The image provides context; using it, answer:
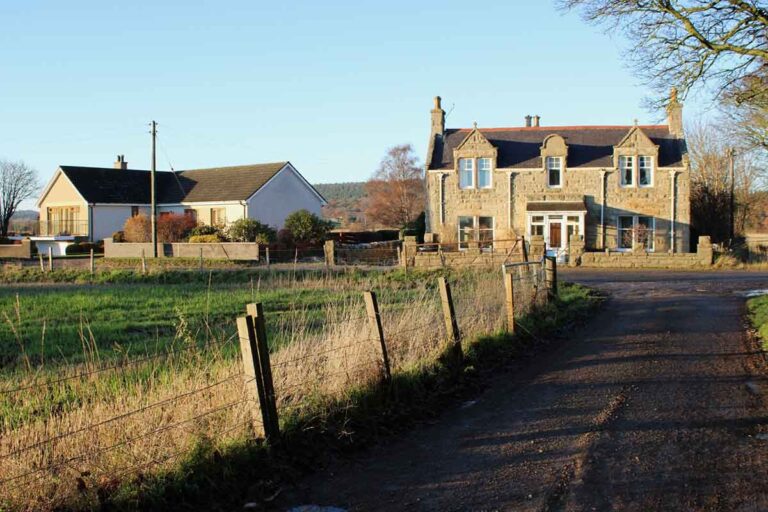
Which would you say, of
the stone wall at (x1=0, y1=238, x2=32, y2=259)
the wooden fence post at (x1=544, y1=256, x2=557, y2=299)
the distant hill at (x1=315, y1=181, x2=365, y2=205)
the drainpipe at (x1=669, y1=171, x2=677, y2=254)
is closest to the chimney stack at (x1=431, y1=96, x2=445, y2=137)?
the drainpipe at (x1=669, y1=171, x2=677, y2=254)

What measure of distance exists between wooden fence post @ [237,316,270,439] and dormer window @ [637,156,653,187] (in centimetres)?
3823

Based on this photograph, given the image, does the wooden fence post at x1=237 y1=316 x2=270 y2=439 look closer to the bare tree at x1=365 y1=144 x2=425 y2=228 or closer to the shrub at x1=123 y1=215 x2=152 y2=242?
the shrub at x1=123 y1=215 x2=152 y2=242

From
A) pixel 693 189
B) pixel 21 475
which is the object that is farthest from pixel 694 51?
pixel 693 189

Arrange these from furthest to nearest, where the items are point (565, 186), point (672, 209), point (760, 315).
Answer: point (565, 186) < point (672, 209) < point (760, 315)

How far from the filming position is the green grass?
12.7 metres

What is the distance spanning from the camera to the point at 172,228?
43938 mm

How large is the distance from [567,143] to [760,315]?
94.0 ft

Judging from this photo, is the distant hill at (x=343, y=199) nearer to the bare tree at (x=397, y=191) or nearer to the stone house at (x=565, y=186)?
the bare tree at (x=397, y=191)

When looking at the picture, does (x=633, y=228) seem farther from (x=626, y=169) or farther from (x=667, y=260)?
(x=667, y=260)

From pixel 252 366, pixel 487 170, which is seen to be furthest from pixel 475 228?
pixel 252 366

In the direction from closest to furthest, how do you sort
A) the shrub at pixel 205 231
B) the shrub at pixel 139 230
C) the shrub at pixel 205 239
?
the shrub at pixel 205 239 → the shrub at pixel 205 231 → the shrub at pixel 139 230

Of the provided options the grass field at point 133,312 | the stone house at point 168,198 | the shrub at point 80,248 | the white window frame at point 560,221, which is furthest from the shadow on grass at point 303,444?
the shrub at point 80,248

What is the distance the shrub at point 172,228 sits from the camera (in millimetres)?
43469

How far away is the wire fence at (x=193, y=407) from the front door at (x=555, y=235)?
107 feet
